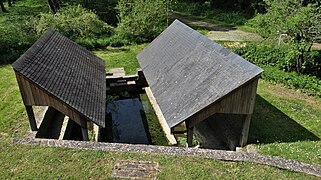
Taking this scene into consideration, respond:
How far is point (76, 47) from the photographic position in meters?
15.1

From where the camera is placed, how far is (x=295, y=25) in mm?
16750

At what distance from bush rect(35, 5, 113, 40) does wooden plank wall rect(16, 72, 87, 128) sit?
1453 cm

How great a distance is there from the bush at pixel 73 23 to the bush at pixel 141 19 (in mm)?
2346

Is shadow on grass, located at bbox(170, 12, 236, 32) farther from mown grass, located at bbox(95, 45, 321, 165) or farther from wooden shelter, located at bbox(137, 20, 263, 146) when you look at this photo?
wooden shelter, located at bbox(137, 20, 263, 146)

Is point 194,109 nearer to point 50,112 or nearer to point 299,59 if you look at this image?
point 50,112

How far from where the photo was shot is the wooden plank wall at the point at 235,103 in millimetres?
9339

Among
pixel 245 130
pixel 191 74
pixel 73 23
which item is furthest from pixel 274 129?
pixel 73 23

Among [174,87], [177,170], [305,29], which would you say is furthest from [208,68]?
[305,29]

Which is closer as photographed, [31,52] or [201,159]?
[201,159]

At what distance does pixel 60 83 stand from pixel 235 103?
646cm

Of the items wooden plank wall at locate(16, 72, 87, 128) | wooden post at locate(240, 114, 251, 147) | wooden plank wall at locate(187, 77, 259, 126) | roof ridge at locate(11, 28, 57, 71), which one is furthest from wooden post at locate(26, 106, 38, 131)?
wooden post at locate(240, 114, 251, 147)

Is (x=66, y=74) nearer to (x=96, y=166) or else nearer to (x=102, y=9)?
(x=96, y=166)

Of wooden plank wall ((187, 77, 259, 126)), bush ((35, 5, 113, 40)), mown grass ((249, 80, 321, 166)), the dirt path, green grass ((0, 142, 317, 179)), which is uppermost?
bush ((35, 5, 113, 40))

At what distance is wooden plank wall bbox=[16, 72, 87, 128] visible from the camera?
960cm
